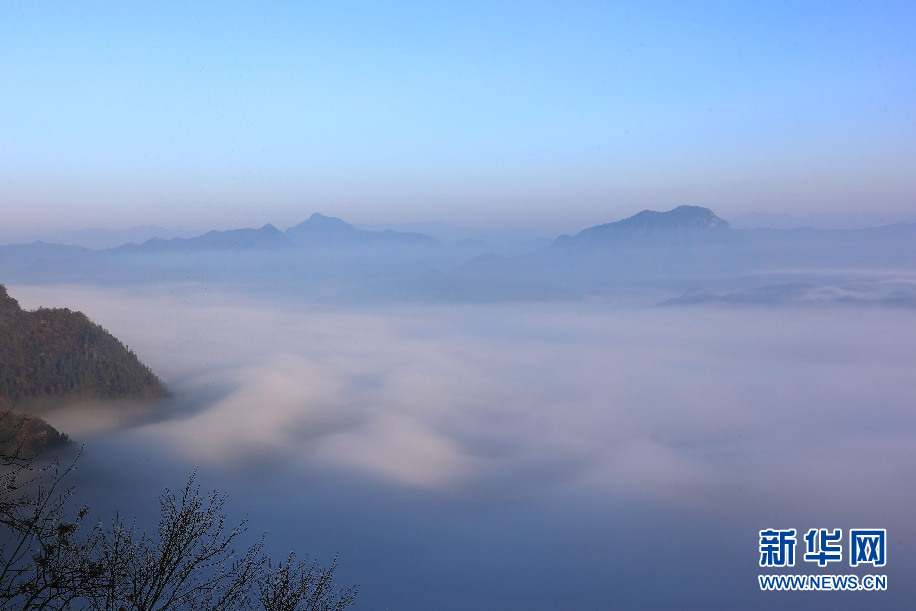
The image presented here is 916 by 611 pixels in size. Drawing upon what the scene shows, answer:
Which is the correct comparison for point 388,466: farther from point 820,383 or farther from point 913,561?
point 820,383

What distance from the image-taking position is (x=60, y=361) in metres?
83.0

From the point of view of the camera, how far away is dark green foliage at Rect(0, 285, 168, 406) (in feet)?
255

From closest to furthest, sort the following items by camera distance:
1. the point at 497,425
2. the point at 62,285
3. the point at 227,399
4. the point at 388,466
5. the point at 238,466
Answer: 1. the point at 238,466
2. the point at 388,466
3. the point at 227,399
4. the point at 497,425
5. the point at 62,285

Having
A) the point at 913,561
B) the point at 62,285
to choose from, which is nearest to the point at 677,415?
the point at 913,561

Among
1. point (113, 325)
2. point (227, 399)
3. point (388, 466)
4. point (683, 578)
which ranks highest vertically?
point (113, 325)

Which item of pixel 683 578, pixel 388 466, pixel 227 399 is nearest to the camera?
pixel 683 578

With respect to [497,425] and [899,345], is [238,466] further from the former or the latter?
[899,345]

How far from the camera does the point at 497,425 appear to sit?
13038 cm

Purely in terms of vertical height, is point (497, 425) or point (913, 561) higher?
point (497, 425)

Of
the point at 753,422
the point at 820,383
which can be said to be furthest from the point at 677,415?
the point at 820,383

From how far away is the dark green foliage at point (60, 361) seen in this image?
77.8 metres

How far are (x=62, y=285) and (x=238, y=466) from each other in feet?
514

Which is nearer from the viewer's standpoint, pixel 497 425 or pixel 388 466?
pixel 388 466

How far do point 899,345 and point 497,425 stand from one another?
164349mm
